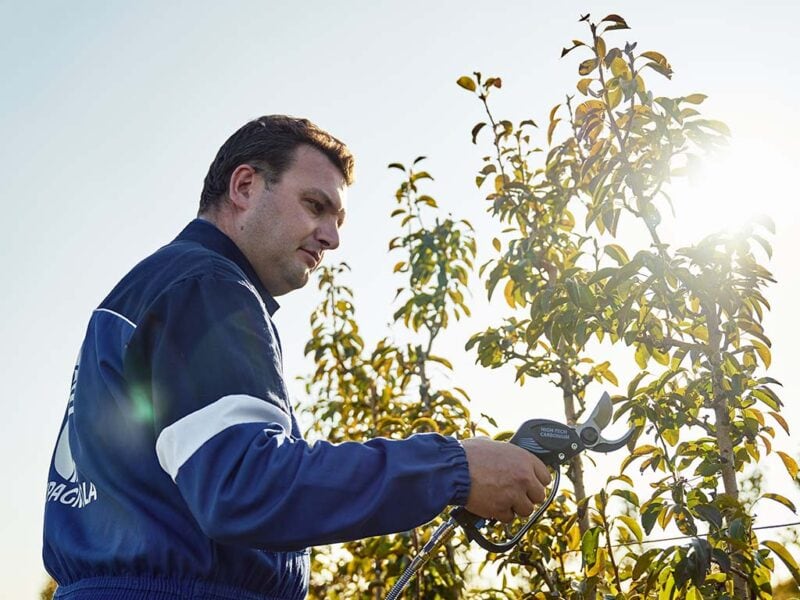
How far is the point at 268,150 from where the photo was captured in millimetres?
1952

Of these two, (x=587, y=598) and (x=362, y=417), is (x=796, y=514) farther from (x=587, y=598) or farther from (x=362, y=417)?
(x=362, y=417)

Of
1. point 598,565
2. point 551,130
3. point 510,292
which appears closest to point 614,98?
point 551,130

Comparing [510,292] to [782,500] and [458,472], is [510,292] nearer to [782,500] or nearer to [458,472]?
[782,500]

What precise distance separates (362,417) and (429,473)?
135 inches

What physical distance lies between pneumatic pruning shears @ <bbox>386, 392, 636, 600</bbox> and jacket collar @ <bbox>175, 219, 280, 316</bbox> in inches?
22.6

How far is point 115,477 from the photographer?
158 cm

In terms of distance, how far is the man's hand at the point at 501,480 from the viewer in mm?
1466

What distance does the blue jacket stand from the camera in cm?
138

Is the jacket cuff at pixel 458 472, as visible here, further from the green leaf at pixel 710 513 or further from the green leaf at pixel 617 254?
the green leaf at pixel 617 254

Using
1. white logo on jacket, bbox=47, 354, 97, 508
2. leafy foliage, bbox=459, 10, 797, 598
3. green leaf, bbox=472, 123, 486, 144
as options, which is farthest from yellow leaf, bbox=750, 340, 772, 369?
white logo on jacket, bbox=47, 354, 97, 508

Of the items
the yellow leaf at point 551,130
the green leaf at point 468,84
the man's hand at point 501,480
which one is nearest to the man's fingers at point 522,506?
the man's hand at point 501,480

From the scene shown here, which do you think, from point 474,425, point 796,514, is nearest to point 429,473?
point 796,514

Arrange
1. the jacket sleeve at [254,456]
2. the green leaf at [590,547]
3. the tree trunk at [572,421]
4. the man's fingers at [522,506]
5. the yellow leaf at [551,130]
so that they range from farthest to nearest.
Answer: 1. the tree trunk at [572,421]
2. the yellow leaf at [551,130]
3. the green leaf at [590,547]
4. the man's fingers at [522,506]
5. the jacket sleeve at [254,456]

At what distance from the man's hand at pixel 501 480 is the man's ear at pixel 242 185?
2.25 feet
